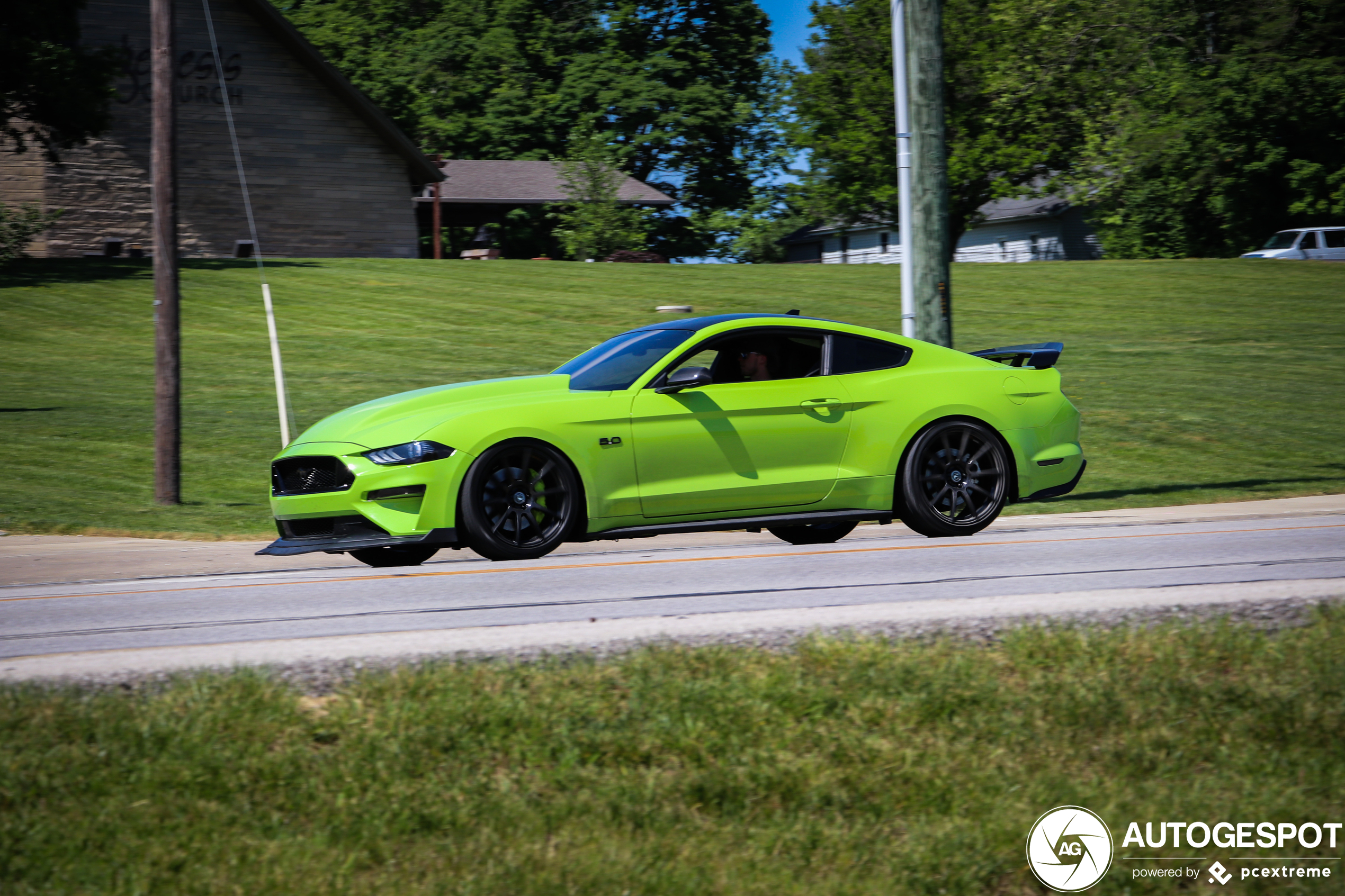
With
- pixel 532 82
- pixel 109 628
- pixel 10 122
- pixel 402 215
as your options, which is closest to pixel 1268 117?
pixel 402 215

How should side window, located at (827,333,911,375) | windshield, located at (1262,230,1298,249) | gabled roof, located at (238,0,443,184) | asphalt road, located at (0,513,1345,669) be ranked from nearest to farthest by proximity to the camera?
asphalt road, located at (0,513,1345,669) → side window, located at (827,333,911,375) → gabled roof, located at (238,0,443,184) → windshield, located at (1262,230,1298,249)

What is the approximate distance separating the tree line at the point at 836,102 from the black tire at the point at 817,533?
77.5 feet

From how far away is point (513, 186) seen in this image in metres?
55.6

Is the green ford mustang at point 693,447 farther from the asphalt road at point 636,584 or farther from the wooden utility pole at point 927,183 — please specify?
the wooden utility pole at point 927,183

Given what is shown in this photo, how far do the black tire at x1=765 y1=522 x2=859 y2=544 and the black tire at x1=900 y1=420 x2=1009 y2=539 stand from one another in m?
0.74

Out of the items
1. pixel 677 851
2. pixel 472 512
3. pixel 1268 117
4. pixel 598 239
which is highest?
pixel 1268 117

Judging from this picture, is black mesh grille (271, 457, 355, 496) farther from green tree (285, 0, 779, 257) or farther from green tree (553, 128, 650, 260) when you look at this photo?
green tree (285, 0, 779, 257)

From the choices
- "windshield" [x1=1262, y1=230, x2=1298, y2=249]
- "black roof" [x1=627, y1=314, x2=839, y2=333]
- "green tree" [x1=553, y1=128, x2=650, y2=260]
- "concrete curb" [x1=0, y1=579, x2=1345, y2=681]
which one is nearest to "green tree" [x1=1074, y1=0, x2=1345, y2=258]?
"windshield" [x1=1262, y1=230, x2=1298, y2=249]

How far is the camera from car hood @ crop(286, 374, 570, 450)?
7.80 meters

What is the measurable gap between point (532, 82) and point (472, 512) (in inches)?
2443

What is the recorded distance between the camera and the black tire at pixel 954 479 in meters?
8.90

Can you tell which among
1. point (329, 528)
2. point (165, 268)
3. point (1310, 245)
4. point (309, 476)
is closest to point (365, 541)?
point (329, 528)

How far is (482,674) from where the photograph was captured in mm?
5004

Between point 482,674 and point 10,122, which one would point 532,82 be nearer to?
point 10,122
